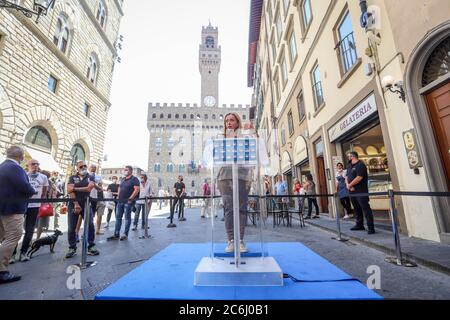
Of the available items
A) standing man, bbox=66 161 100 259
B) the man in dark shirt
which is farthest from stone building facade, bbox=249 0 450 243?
standing man, bbox=66 161 100 259

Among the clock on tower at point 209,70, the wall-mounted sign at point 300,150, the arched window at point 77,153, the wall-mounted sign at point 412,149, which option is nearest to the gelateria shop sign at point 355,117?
the wall-mounted sign at point 412,149

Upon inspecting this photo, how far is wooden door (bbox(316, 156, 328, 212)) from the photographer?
924cm

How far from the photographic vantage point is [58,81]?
12.5 meters

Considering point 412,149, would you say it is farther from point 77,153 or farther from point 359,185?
point 77,153

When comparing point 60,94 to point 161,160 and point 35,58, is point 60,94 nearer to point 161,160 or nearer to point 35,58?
point 35,58

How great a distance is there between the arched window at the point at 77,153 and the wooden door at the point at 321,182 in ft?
47.3

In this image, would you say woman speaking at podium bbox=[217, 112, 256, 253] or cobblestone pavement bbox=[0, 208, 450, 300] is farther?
woman speaking at podium bbox=[217, 112, 256, 253]

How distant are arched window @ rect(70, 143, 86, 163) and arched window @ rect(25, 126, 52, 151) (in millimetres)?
1717

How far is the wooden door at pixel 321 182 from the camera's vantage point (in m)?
9.24

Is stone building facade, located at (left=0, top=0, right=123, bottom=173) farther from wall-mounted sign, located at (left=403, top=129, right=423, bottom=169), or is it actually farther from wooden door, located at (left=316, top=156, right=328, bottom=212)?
wall-mounted sign, located at (left=403, top=129, right=423, bottom=169)

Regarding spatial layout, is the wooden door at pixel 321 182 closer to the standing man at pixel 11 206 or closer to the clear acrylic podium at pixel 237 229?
the clear acrylic podium at pixel 237 229

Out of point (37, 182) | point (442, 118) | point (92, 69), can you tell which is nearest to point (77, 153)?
point (92, 69)

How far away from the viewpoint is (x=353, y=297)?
5.99ft

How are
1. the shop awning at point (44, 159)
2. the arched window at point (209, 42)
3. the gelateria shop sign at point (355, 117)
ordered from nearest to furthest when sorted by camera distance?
1. the gelateria shop sign at point (355, 117)
2. the shop awning at point (44, 159)
3. the arched window at point (209, 42)
